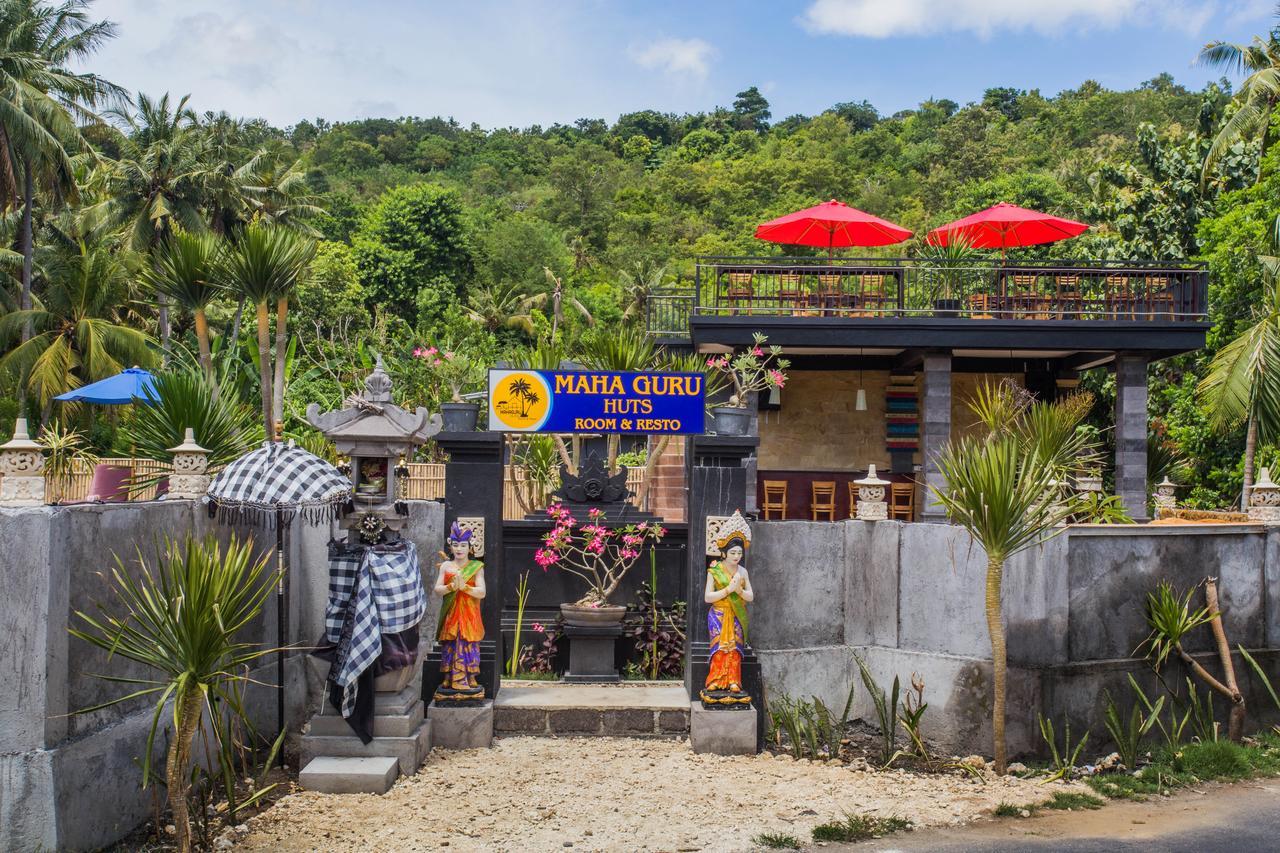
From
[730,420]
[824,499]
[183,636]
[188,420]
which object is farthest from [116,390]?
[824,499]

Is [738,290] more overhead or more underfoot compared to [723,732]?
more overhead

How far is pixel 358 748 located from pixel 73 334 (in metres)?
23.3

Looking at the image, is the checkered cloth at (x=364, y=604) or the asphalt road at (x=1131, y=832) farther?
the checkered cloth at (x=364, y=604)

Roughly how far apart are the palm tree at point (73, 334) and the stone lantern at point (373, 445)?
20.4 meters

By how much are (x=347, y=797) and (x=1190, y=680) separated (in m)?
7.51

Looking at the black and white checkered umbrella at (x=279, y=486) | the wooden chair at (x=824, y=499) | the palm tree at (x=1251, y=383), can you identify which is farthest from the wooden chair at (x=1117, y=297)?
the black and white checkered umbrella at (x=279, y=486)

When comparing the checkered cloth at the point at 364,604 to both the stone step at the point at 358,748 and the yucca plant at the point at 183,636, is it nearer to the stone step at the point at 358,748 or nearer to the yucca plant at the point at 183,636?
the stone step at the point at 358,748

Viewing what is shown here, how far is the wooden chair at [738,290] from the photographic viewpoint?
17.8 m

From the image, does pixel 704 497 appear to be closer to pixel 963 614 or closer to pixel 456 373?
pixel 963 614

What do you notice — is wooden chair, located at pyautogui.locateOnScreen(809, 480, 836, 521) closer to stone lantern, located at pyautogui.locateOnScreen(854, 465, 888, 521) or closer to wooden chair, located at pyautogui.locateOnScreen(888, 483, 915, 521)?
wooden chair, located at pyautogui.locateOnScreen(888, 483, 915, 521)

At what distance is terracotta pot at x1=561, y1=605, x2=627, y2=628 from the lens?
10.1m

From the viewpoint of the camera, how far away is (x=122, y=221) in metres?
32.2

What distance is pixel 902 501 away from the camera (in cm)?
1931

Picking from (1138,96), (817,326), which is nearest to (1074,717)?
(817,326)
